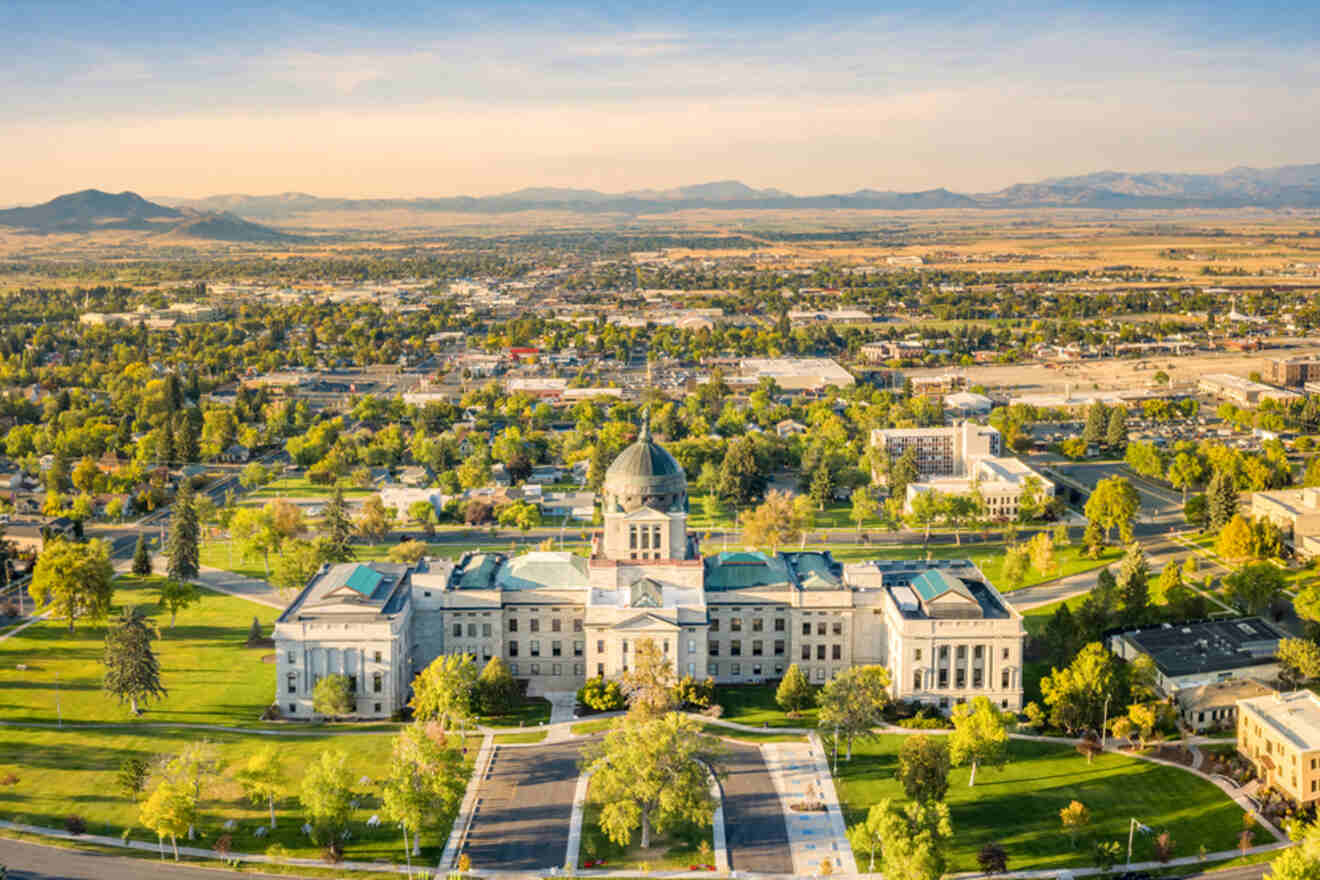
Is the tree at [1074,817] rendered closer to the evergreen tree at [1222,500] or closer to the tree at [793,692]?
the tree at [793,692]

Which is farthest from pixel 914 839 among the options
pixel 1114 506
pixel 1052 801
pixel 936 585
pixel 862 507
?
pixel 1114 506

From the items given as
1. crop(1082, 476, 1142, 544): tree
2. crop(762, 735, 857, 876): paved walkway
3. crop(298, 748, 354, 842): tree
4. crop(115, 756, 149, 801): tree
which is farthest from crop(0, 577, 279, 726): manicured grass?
crop(1082, 476, 1142, 544): tree

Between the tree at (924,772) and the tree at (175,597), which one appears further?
the tree at (175,597)

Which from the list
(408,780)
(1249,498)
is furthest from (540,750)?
(1249,498)

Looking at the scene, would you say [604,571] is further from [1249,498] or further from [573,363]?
[573,363]

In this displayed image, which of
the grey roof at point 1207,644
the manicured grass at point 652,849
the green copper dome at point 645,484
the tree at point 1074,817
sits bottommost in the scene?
the manicured grass at point 652,849

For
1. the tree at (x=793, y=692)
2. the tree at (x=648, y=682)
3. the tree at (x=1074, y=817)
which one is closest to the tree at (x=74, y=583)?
the tree at (x=648, y=682)
